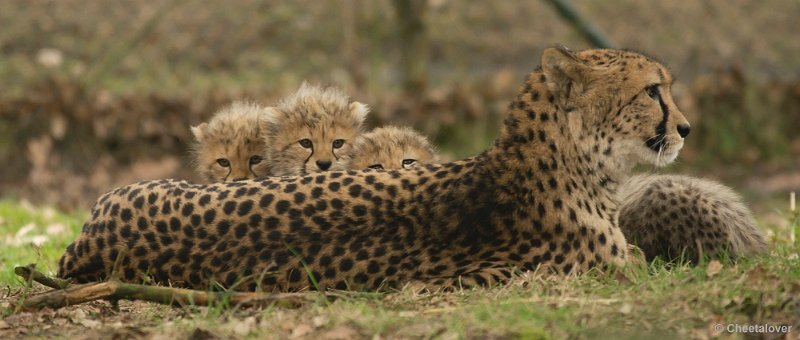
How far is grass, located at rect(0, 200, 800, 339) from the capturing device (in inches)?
149

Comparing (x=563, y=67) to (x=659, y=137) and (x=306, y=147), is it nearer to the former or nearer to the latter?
(x=659, y=137)

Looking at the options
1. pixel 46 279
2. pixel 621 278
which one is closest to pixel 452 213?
pixel 621 278

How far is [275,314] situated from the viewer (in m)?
4.10

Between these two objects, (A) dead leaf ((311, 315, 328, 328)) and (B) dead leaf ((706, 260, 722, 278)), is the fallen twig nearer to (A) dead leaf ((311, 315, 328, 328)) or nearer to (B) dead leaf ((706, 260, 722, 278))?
(A) dead leaf ((311, 315, 328, 328))

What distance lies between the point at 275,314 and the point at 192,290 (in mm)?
386

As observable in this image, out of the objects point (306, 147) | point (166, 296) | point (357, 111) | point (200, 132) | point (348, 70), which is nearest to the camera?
point (166, 296)

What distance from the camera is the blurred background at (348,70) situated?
10.8 m

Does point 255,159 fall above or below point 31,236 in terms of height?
above

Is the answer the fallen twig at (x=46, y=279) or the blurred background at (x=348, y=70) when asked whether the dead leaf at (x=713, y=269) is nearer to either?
the fallen twig at (x=46, y=279)

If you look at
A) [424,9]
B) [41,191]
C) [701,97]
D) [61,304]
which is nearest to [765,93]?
[701,97]

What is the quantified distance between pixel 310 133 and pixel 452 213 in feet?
4.88

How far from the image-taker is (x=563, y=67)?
457 centimetres

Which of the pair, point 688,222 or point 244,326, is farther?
point 688,222

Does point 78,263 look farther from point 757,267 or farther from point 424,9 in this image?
point 424,9
